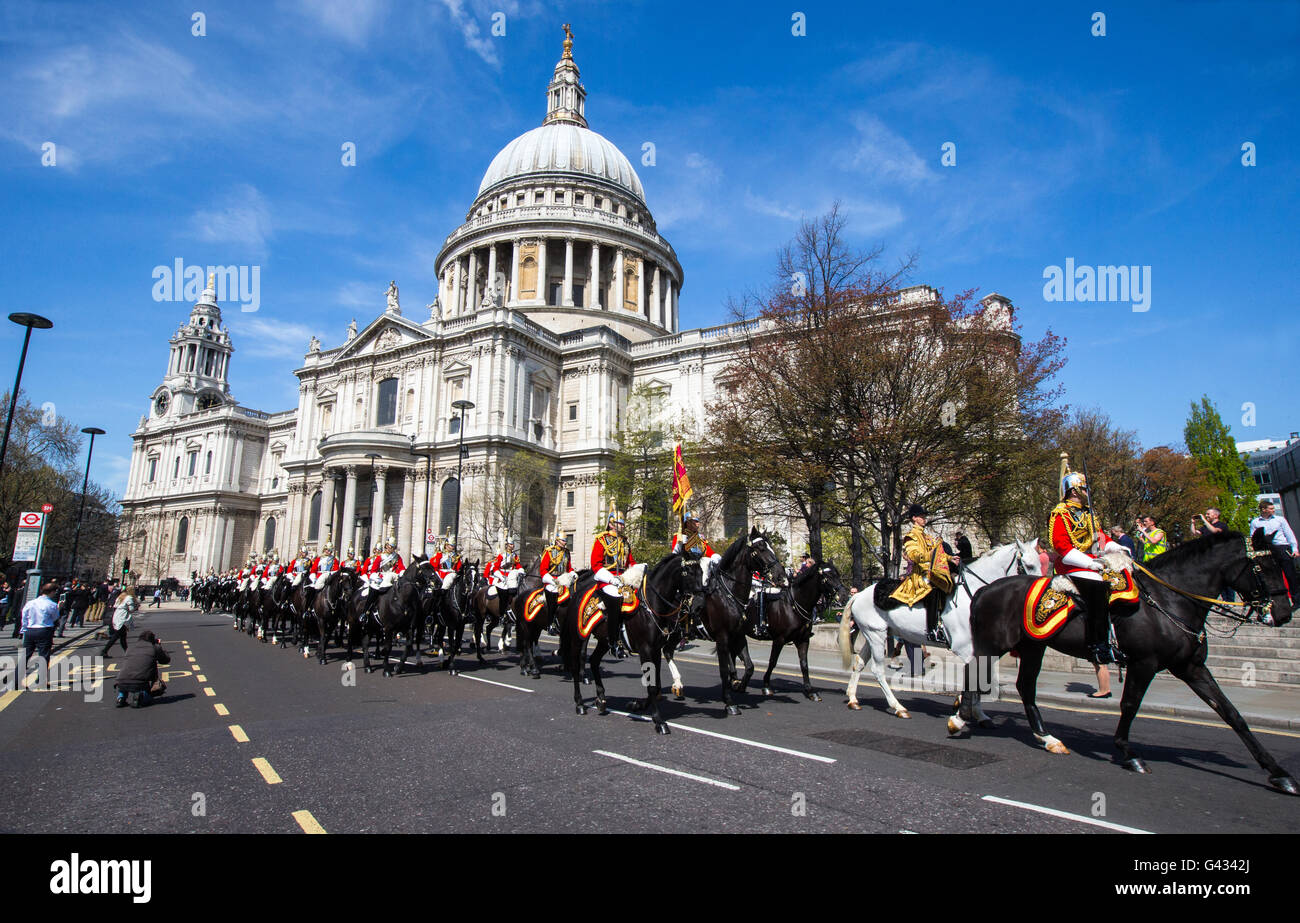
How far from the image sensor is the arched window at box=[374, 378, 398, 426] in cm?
5484

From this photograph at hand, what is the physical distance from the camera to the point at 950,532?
34.9 meters

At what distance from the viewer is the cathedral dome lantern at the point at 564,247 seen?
6538 cm

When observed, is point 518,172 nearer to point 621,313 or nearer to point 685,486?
point 621,313

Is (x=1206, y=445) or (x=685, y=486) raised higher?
(x=1206, y=445)

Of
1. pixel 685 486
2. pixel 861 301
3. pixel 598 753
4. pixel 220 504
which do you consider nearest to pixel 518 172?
pixel 220 504

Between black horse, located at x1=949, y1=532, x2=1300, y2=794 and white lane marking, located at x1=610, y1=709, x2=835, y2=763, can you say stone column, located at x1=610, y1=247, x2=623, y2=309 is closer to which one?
white lane marking, located at x1=610, y1=709, x2=835, y2=763

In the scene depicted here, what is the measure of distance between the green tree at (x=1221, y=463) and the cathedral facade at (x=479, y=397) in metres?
34.2

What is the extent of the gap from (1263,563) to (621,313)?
198ft

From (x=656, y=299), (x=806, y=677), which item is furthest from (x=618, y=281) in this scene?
(x=806, y=677)

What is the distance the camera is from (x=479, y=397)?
49.7 metres

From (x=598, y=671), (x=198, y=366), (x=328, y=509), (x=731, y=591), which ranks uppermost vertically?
(x=198, y=366)

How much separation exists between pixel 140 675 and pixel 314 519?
50598 mm

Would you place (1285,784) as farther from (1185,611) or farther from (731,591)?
(731,591)

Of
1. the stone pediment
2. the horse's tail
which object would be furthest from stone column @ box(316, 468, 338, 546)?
the horse's tail
